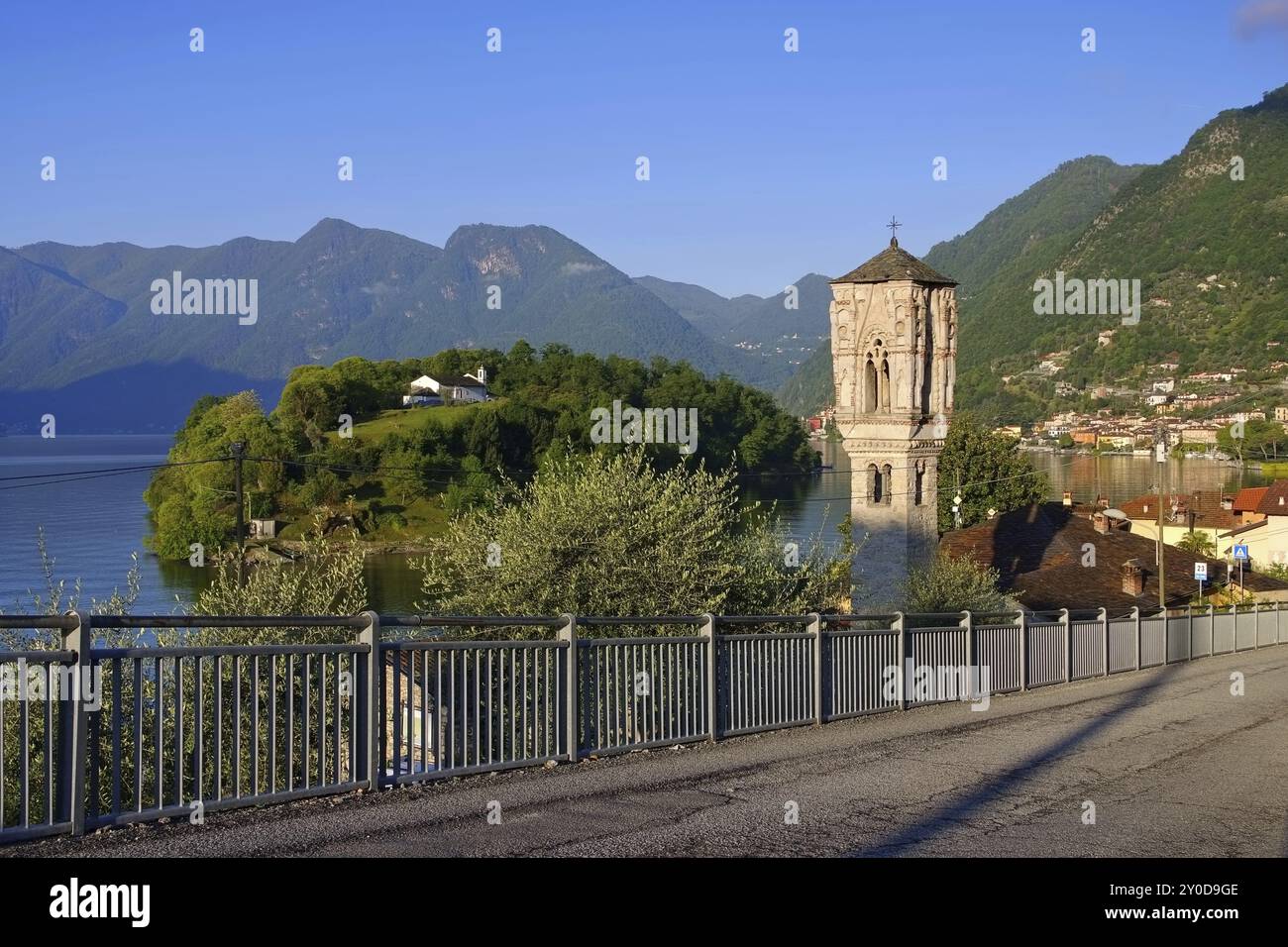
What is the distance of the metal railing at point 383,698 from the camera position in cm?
759

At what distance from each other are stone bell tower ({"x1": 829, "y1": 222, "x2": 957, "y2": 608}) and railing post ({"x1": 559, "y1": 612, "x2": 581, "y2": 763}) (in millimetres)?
35000

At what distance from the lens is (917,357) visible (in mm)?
47188

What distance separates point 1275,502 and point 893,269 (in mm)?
45765

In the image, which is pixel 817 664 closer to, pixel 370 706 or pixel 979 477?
pixel 370 706

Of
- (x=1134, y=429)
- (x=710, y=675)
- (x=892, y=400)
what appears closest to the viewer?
(x=710, y=675)

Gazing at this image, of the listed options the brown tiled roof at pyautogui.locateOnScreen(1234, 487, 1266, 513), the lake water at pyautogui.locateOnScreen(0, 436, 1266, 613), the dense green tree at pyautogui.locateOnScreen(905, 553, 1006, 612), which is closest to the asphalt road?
the dense green tree at pyautogui.locateOnScreen(905, 553, 1006, 612)

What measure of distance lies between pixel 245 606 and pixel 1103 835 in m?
13.2

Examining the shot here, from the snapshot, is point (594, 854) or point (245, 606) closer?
point (594, 854)

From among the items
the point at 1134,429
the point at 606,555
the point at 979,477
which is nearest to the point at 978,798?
the point at 606,555

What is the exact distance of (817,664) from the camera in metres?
14.3

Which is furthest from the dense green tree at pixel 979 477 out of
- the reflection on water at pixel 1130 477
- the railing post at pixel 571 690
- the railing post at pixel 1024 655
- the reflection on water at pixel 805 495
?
the railing post at pixel 571 690
